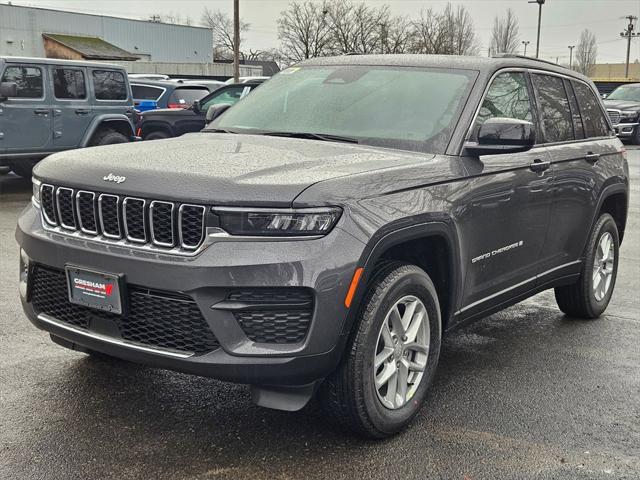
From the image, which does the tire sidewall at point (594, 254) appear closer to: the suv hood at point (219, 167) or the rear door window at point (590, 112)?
the rear door window at point (590, 112)

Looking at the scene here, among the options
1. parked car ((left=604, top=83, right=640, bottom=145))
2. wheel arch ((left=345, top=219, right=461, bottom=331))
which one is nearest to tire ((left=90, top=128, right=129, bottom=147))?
wheel arch ((left=345, top=219, right=461, bottom=331))

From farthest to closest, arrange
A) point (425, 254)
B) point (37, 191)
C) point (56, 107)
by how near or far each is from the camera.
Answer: point (56, 107), point (425, 254), point (37, 191)

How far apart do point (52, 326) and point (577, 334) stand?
367cm

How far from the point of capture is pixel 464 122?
165 inches

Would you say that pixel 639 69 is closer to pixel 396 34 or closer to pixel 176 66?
pixel 396 34

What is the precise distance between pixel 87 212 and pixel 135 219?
1.02ft

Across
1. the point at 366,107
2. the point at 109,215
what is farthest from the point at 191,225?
the point at 366,107

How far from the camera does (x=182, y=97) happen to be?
1683 cm

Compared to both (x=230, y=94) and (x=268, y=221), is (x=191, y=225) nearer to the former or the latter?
(x=268, y=221)

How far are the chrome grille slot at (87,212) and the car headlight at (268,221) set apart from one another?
0.65m

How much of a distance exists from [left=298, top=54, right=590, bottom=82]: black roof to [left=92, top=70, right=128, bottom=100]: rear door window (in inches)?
331

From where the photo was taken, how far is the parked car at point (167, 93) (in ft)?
55.2

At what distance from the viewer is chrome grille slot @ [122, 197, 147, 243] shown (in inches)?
127

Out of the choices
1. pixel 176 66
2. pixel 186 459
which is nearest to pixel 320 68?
pixel 186 459
